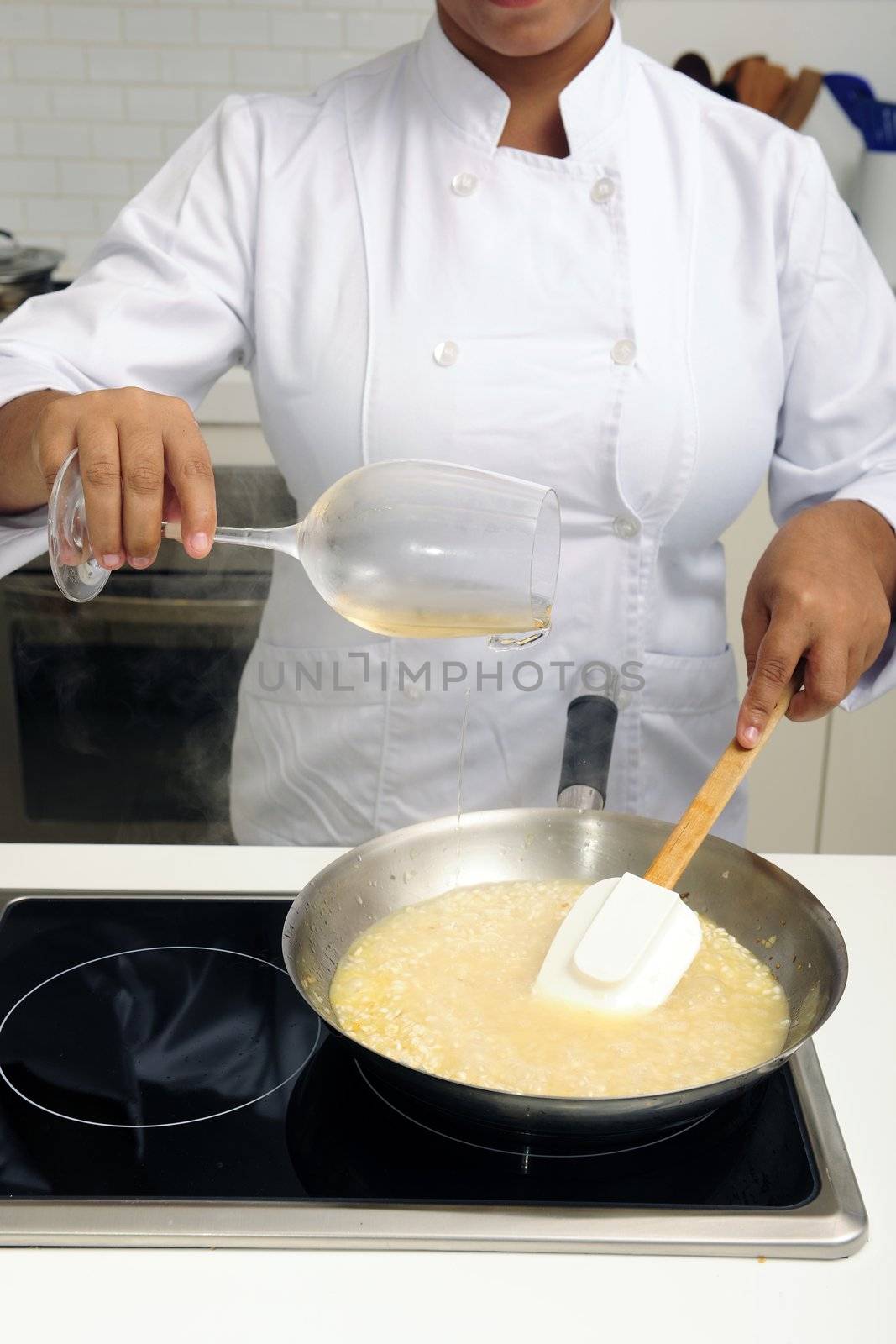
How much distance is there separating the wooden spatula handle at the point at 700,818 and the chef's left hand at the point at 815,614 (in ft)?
0.05

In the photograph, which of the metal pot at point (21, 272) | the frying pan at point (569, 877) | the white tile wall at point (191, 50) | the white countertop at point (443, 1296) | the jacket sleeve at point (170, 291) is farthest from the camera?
the white tile wall at point (191, 50)

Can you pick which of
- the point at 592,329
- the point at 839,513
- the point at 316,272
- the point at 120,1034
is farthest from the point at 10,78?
the point at 120,1034

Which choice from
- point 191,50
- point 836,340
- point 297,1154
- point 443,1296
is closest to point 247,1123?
point 297,1154

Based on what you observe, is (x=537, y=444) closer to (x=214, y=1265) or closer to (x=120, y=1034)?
(x=120, y=1034)

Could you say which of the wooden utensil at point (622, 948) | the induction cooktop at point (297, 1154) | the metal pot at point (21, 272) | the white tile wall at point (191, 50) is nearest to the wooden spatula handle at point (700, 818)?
the wooden utensil at point (622, 948)

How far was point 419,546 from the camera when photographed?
2.63 feet

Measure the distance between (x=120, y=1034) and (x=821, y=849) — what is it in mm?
1740

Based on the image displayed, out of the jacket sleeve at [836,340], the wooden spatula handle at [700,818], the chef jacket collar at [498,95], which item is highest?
the chef jacket collar at [498,95]

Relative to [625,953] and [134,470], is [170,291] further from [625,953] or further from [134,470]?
[625,953]

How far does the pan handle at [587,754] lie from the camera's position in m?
1.01

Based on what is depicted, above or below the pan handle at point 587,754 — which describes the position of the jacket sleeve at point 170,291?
above

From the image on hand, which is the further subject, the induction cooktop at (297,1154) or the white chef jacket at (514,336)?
the white chef jacket at (514,336)

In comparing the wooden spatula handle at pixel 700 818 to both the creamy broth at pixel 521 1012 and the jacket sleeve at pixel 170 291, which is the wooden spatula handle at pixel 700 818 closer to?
the creamy broth at pixel 521 1012

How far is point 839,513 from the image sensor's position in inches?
44.3
